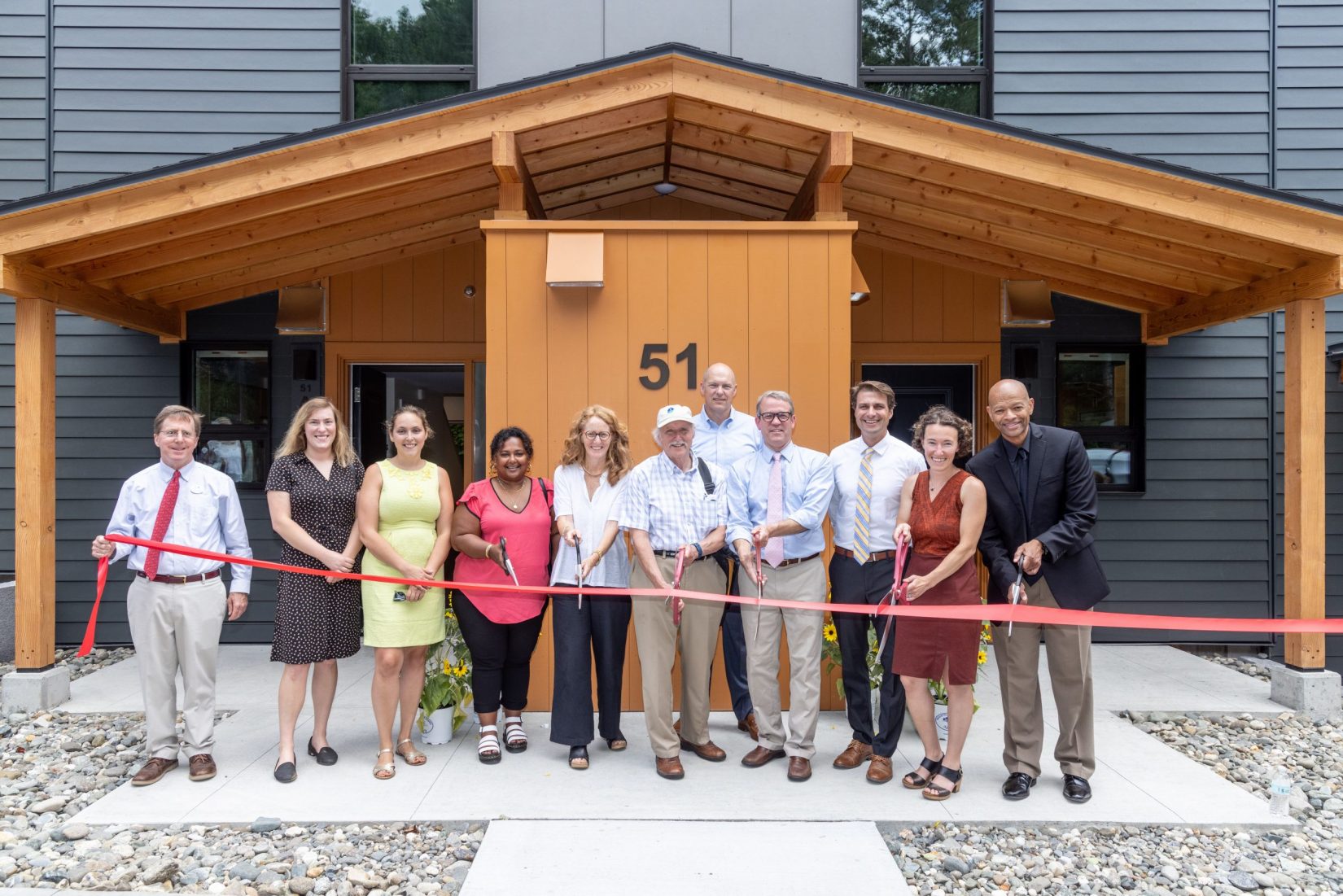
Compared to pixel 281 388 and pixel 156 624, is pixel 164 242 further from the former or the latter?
pixel 156 624

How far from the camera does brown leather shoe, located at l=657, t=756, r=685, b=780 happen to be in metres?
3.61

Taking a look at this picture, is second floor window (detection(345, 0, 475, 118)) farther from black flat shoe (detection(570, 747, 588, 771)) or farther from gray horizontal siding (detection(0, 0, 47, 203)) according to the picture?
black flat shoe (detection(570, 747, 588, 771))

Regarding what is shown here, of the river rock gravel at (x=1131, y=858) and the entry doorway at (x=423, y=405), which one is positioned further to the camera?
the entry doorway at (x=423, y=405)

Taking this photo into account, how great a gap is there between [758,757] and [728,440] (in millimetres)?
1421

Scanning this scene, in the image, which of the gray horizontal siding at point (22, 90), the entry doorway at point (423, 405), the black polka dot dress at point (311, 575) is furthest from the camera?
the entry doorway at point (423, 405)

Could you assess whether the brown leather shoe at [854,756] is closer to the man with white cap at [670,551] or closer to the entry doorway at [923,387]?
the man with white cap at [670,551]

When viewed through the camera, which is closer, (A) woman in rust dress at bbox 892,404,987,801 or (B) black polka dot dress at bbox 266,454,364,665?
(A) woman in rust dress at bbox 892,404,987,801

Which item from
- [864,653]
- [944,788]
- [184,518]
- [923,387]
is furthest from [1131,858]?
[923,387]

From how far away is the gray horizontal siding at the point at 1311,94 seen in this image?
6621 millimetres

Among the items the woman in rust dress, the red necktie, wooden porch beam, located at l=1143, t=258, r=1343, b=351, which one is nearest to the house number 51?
the woman in rust dress

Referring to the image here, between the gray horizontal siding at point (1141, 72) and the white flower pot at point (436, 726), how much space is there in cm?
582

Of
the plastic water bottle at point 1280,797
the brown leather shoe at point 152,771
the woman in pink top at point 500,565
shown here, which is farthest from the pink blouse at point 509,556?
the plastic water bottle at point 1280,797

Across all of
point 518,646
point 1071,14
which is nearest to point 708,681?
point 518,646

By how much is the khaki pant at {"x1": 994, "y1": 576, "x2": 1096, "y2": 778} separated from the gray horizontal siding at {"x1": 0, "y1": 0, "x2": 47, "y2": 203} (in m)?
7.35
